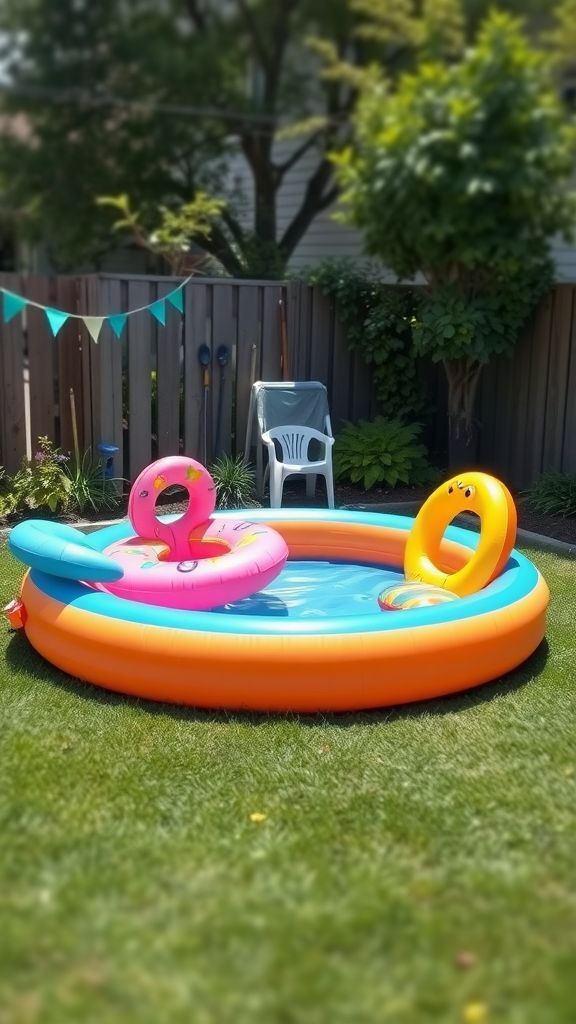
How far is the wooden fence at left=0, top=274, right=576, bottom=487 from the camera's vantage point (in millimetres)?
6527

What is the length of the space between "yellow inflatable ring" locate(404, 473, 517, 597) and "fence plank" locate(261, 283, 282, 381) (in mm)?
3016

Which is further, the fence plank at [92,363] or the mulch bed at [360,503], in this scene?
the fence plank at [92,363]

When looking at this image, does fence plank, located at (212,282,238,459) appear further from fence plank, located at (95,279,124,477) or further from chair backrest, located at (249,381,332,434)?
fence plank, located at (95,279,124,477)

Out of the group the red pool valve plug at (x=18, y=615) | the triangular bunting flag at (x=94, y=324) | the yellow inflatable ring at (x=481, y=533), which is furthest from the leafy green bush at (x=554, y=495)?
the red pool valve plug at (x=18, y=615)

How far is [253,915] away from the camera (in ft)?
6.96

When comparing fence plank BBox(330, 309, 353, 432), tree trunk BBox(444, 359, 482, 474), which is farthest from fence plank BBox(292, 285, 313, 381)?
tree trunk BBox(444, 359, 482, 474)

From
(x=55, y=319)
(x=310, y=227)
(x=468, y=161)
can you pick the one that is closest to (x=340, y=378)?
(x=310, y=227)

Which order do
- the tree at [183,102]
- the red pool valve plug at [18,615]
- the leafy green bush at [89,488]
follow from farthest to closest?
1. the leafy green bush at [89,488]
2. the tree at [183,102]
3. the red pool valve plug at [18,615]

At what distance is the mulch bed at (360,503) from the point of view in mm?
6059

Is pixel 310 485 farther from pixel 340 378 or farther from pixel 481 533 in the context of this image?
pixel 481 533

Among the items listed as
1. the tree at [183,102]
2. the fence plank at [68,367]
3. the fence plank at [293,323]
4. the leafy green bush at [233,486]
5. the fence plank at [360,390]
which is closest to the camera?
the tree at [183,102]

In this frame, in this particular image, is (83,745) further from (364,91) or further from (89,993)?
(364,91)

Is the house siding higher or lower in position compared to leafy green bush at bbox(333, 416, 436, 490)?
higher

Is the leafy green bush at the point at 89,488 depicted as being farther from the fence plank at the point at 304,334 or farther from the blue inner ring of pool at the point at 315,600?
the fence plank at the point at 304,334
